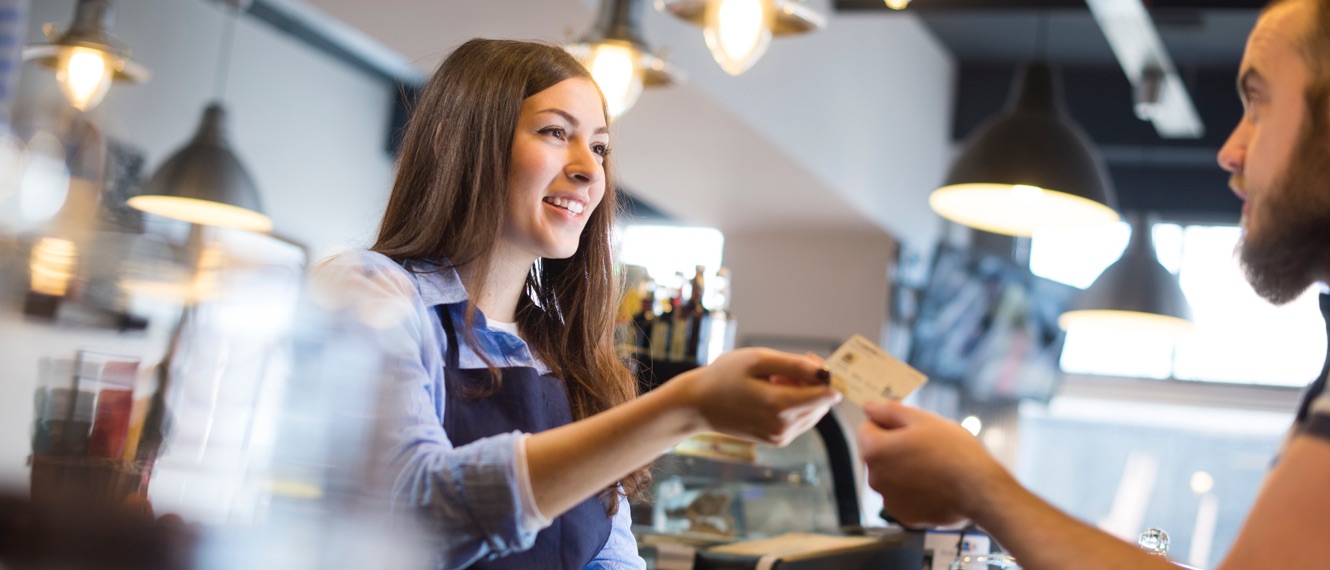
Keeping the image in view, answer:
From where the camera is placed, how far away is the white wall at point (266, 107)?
19.6 feet

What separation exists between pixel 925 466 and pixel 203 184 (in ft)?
14.2

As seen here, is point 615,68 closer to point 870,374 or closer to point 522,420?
point 522,420

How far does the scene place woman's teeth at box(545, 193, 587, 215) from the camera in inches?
61.2

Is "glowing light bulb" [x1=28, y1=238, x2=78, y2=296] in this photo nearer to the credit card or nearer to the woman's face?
the credit card

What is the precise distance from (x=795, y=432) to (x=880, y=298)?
5.88 m

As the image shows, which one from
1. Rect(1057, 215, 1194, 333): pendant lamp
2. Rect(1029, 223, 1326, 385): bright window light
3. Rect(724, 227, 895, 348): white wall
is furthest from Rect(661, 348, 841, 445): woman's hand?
Rect(1029, 223, 1326, 385): bright window light

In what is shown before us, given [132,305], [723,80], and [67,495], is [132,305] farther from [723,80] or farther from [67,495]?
[723,80]

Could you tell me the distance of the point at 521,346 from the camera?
1.56 m

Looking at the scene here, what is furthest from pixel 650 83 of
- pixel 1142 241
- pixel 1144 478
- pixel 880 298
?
pixel 1144 478

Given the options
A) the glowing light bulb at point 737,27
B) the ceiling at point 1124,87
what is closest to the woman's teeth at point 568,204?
the glowing light bulb at point 737,27

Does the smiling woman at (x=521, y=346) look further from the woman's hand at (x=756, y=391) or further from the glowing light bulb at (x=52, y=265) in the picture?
the glowing light bulb at (x=52, y=265)

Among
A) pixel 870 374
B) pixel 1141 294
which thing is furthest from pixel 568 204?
pixel 1141 294

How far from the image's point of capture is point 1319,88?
115 centimetres

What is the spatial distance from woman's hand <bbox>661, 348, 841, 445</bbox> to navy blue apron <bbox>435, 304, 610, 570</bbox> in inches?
12.4
